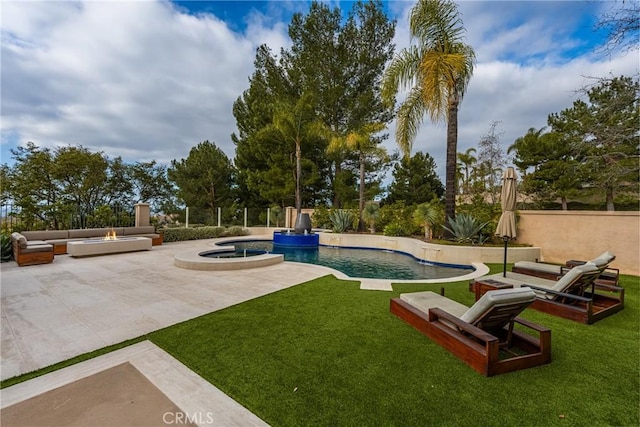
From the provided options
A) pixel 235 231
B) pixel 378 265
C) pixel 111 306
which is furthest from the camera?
pixel 235 231

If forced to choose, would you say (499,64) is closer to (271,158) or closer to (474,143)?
(474,143)

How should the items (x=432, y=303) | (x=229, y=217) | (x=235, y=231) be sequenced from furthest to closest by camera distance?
(x=229, y=217) → (x=235, y=231) → (x=432, y=303)

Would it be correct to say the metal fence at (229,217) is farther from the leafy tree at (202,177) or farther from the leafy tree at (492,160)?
the leafy tree at (492,160)

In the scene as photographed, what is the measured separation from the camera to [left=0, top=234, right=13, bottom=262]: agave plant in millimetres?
8023

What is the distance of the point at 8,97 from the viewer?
10.3 m

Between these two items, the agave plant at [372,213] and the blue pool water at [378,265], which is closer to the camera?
the blue pool water at [378,265]

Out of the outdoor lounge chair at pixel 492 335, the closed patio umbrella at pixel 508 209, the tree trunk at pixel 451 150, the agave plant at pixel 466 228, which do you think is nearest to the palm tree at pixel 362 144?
the tree trunk at pixel 451 150

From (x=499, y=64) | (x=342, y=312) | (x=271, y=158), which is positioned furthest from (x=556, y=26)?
(x=271, y=158)

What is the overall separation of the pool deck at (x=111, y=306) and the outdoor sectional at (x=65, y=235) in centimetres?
123

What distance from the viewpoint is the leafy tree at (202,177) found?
837 inches

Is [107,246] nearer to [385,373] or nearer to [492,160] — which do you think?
[385,373]

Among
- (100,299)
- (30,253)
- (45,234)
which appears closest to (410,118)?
(100,299)

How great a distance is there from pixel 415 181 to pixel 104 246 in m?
20.0

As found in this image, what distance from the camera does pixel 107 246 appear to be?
9.26 meters
